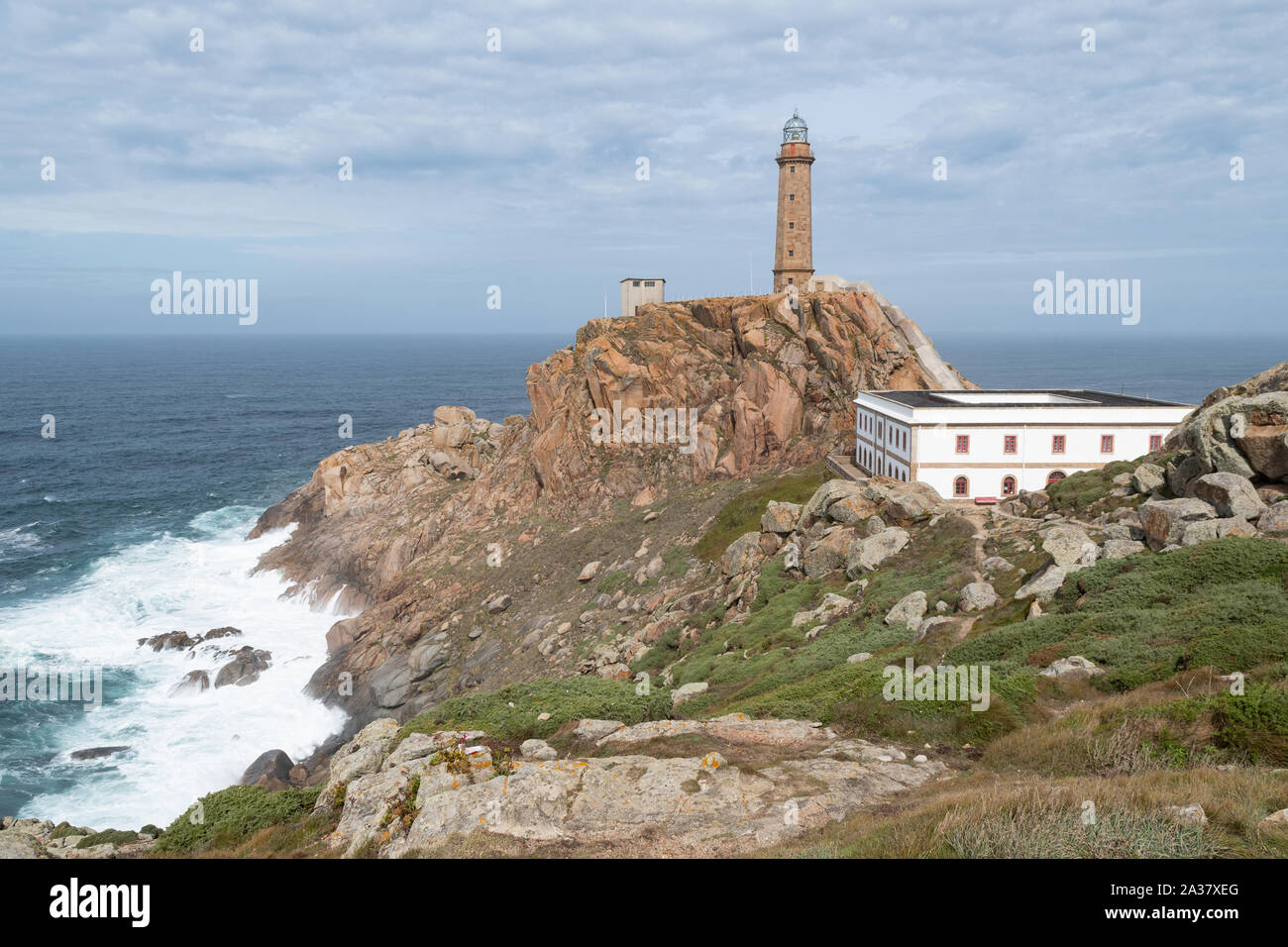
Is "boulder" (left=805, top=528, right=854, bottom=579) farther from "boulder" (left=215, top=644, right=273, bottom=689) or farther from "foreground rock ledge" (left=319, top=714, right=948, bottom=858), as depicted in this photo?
"boulder" (left=215, top=644, right=273, bottom=689)

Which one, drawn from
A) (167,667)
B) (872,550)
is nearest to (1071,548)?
(872,550)

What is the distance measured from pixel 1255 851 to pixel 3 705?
171ft

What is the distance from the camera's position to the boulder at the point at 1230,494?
80.6 feet

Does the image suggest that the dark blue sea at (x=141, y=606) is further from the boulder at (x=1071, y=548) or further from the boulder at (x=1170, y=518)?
the boulder at (x=1170, y=518)

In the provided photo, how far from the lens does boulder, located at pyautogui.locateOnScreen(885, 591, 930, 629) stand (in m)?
26.1

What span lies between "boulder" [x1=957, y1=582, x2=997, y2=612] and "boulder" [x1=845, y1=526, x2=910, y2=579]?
5.90 metres

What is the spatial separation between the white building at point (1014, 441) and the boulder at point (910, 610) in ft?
70.5

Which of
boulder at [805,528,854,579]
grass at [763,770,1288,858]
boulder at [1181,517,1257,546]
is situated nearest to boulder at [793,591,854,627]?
boulder at [805,528,854,579]

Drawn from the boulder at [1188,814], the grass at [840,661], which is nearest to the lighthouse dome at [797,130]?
the grass at [840,661]

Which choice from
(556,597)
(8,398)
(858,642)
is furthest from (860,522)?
(8,398)

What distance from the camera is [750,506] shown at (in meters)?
50.0

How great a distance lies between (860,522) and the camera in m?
36.7
